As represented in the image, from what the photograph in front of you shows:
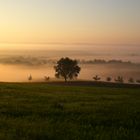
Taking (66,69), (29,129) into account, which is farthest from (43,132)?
(66,69)

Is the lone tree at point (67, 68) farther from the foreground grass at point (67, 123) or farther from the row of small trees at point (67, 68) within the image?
the foreground grass at point (67, 123)

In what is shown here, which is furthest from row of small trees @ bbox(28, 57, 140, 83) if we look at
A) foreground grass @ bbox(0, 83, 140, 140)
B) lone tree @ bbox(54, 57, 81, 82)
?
foreground grass @ bbox(0, 83, 140, 140)

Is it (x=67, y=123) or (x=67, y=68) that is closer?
(x=67, y=123)

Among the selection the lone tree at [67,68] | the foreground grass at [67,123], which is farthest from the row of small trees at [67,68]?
the foreground grass at [67,123]

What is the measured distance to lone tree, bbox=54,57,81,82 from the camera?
126m

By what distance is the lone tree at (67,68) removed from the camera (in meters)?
126

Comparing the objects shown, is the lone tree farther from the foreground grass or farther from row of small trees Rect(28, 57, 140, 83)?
the foreground grass

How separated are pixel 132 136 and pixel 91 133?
197 cm

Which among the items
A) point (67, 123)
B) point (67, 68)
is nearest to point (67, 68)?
point (67, 68)

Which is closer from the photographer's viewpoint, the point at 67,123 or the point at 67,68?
the point at 67,123

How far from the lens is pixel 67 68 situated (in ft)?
414

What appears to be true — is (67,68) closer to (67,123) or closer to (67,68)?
(67,68)

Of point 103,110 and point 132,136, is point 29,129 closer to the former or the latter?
point 132,136

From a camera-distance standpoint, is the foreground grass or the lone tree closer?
the foreground grass
